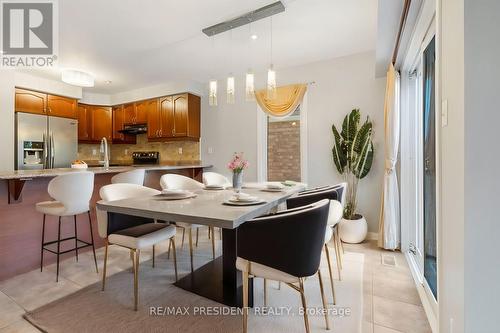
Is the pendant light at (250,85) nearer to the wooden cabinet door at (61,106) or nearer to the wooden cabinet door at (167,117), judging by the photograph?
the wooden cabinet door at (167,117)

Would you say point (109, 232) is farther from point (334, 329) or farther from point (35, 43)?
point (35, 43)

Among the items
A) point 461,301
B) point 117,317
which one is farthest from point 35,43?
point 461,301

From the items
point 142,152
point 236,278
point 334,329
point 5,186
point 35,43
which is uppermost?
point 35,43

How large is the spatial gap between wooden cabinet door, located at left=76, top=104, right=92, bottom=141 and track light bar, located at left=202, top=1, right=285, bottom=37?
401 cm

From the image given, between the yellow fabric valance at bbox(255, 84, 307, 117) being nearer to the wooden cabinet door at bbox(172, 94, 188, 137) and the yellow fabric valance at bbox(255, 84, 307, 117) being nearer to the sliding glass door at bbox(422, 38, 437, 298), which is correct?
the wooden cabinet door at bbox(172, 94, 188, 137)

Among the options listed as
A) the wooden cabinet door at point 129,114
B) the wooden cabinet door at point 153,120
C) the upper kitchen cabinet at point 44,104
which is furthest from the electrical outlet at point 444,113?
the upper kitchen cabinet at point 44,104

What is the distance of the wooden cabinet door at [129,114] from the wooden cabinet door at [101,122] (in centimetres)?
46

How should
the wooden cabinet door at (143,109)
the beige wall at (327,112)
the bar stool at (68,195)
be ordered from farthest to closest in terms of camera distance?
the wooden cabinet door at (143,109), the beige wall at (327,112), the bar stool at (68,195)

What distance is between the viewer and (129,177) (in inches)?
120

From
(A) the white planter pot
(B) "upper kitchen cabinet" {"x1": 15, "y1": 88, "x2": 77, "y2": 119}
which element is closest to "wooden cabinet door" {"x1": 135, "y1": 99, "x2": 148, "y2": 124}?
(B) "upper kitchen cabinet" {"x1": 15, "y1": 88, "x2": 77, "y2": 119}

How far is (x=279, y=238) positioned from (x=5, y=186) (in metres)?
2.58

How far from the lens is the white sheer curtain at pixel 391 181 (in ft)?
9.31

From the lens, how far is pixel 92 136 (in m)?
5.52

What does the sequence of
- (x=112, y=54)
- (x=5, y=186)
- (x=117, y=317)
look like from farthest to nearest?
(x=112, y=54) → (x=5, y=186) → (x=117, y=317)
